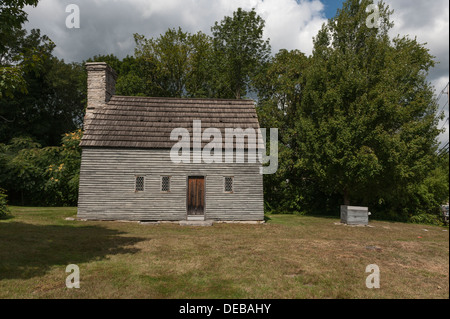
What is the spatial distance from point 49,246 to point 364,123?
1698 centimetres

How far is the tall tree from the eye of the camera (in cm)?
1777

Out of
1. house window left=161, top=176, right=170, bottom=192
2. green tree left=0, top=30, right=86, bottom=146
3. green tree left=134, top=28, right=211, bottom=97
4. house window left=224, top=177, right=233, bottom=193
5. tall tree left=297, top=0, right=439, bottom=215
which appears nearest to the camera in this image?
house window left=161, top=176, right=170, bottom=192

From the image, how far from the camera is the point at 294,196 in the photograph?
76.6 feet

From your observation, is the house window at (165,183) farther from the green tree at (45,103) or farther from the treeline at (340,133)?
the green tree at (45,103)

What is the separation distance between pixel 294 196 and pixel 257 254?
580 inches

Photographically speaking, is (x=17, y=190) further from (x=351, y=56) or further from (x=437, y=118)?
(x=437, y=118)

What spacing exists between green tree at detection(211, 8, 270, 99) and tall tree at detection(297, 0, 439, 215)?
14.5 m

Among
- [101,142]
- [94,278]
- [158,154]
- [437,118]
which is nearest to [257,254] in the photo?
[94,278]

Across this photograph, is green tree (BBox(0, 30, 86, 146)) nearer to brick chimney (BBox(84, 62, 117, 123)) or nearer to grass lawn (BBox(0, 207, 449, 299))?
brick chimney (BBox(84, 62, 117, 123))

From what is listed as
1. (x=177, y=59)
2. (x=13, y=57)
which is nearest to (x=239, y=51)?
(x=177, y=59)

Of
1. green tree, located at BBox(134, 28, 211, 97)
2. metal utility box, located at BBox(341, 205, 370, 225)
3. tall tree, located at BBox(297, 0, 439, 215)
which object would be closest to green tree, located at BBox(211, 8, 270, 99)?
green tree, located at BBox(134, 28, 211, 97)

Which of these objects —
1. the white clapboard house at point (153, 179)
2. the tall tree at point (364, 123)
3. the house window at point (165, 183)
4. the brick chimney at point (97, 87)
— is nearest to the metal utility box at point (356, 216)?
the tall tree at point (364, 123)

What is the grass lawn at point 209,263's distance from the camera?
6270 millimetres

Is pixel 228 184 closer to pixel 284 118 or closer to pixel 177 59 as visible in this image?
pixel 284 118
